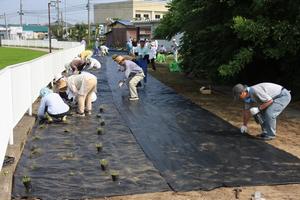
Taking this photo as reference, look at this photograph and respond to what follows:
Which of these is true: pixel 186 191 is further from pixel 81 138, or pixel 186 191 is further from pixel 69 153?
pixel 81 138

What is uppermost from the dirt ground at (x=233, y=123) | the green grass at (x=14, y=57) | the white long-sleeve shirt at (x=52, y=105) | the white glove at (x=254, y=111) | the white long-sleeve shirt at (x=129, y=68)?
the white long-sleeve shirt at (x=129, y=68)

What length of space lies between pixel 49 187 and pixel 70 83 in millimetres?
5306

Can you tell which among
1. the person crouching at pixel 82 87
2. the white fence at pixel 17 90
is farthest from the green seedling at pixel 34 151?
the person crouching at pixel 82 87

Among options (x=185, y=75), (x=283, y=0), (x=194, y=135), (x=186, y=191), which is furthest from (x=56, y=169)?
(x=185, y=75)

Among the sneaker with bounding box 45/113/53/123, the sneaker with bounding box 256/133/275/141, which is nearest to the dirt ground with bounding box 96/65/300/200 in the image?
the sneaker with bounding box 256/133/275/141

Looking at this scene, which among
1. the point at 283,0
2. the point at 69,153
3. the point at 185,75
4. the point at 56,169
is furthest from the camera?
the point at 185,75

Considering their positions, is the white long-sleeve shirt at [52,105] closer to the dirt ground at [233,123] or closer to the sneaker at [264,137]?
the dirt ground at [233,123]

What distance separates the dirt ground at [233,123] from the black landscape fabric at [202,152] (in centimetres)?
18

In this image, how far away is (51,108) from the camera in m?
10.2

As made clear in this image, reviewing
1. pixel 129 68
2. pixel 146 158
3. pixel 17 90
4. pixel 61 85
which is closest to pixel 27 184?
pixel 146 158

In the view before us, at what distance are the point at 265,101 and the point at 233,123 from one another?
2052 mm

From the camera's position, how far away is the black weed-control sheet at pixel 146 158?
6180mm

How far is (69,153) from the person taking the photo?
7.79 m

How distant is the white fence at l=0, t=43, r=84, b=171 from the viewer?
7.03 m
